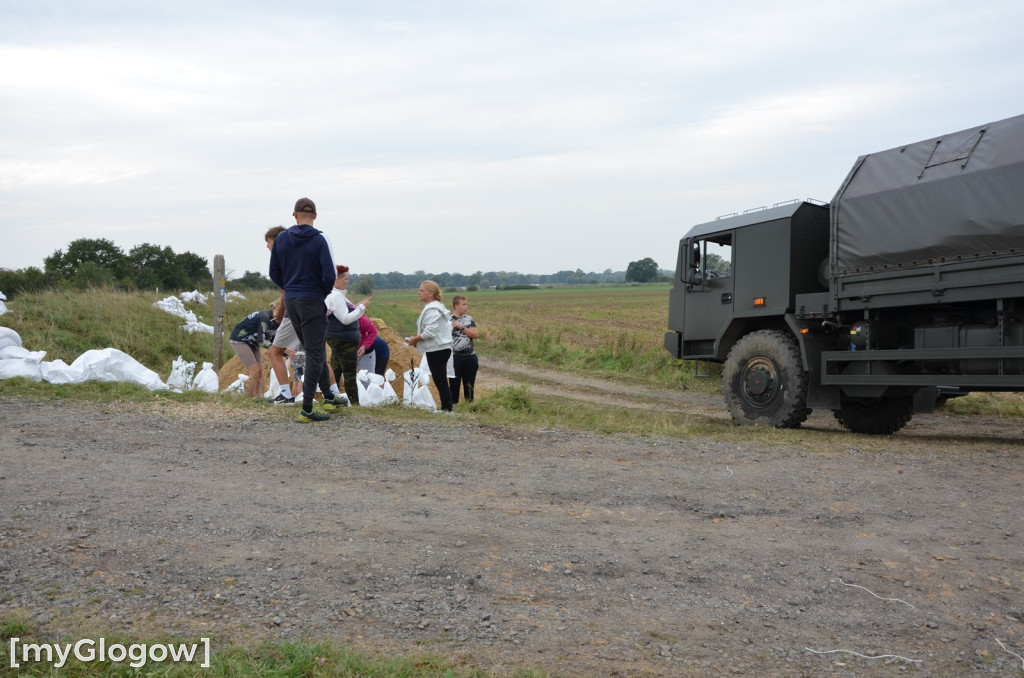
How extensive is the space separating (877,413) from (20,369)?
10.6m

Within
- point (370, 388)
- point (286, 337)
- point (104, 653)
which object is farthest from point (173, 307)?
point (104, 653)

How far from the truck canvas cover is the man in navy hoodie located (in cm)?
566

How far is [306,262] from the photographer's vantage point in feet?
25.4

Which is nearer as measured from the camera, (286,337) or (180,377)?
(286,337)

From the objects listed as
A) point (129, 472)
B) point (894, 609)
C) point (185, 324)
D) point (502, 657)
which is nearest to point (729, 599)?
point (894, 609)

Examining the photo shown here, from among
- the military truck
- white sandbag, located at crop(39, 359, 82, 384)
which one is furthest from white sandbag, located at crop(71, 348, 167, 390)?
the military truck

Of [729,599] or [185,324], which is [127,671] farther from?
[185,324]

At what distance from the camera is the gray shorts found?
337 inches

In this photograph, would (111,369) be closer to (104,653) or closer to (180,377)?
(180,377)

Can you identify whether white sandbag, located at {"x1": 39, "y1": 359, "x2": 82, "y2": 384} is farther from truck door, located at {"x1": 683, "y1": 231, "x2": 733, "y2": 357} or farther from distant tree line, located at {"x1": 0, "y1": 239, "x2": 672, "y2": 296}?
distant tree line, located at {"x1": 0, "y1": 239, "x2": 672, "y2": 296}

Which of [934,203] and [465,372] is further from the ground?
[934,203]

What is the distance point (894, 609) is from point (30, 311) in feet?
52.4

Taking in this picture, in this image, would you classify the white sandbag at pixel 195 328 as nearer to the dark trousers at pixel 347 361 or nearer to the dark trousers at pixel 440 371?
the dark trousers at pixel 347 361

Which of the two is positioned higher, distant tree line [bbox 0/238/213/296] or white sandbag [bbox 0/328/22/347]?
distant tree line [bbox 0/238/213/296]
